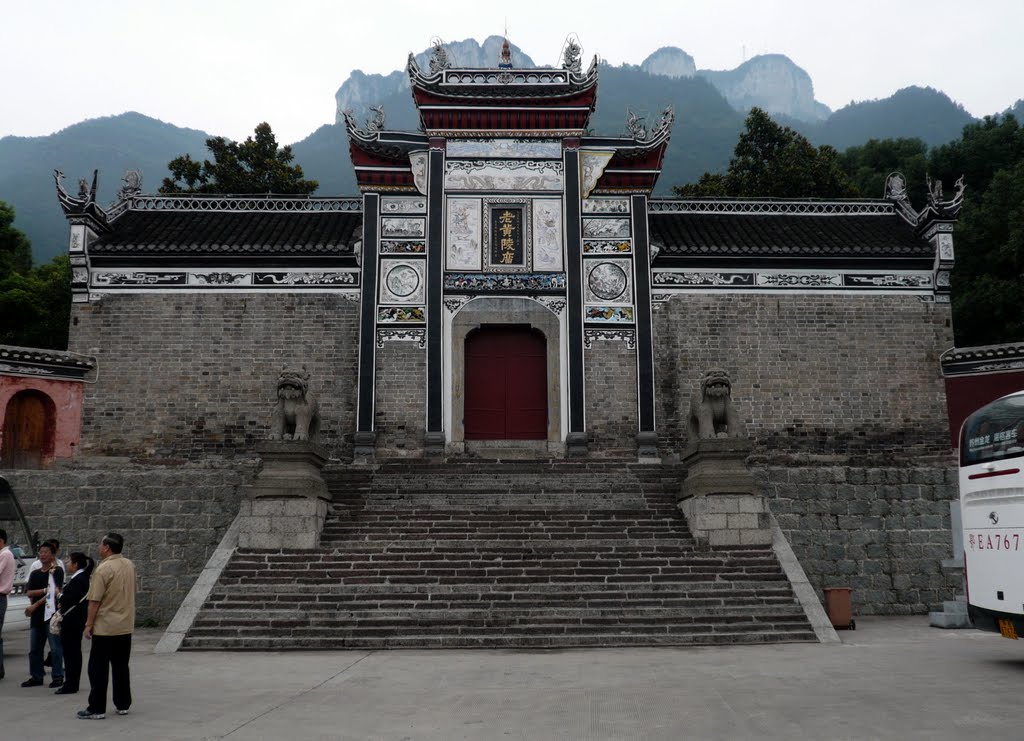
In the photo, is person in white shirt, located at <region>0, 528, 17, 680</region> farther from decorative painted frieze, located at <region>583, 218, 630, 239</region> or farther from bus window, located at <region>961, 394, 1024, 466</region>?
decorative painted frieze, located at <region>583, 218, 630, 239</region>

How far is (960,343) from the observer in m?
27.8

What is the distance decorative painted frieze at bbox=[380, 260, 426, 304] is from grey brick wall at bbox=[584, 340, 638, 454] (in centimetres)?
376

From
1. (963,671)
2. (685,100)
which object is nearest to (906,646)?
(963,671)

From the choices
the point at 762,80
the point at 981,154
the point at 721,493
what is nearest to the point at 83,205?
the point at 721,493

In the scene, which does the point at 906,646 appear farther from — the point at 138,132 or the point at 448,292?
the point at 138,132

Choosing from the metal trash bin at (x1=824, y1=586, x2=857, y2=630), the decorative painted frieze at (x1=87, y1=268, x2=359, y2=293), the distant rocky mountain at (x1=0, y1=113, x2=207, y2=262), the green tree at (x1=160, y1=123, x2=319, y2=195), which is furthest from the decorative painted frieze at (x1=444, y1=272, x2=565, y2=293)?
the distant rocky mountain at (x1=0, y1=113, x2=207, y2=262)

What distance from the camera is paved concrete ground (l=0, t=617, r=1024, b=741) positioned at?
5.80 meters

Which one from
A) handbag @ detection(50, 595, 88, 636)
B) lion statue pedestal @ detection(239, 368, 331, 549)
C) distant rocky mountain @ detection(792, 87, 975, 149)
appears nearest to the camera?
handbag @ detection(50, 595, 88, 636)

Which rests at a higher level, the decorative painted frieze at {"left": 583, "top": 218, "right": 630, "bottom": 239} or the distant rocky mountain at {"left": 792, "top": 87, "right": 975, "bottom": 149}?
the distant rocky mountain at {"left": 792, "top": 87, "right": 975, "bottom": 149}

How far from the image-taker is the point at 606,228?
59.8 ft

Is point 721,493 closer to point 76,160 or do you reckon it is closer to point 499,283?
point 499,283

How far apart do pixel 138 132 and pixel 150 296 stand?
116 m

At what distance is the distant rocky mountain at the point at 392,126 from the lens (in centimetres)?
8488

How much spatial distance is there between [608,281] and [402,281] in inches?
171
